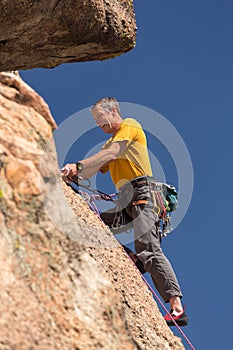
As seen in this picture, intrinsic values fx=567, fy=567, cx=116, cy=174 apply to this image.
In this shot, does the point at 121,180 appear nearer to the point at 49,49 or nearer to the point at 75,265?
the point at 49,49

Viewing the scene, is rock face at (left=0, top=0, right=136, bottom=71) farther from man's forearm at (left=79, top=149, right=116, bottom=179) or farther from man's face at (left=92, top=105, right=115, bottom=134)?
man's forearm at (left=79, top=149, right=116, bottom=179)

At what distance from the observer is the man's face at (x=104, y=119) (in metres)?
12.5

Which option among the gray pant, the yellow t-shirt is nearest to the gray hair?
the yellow t-shirt

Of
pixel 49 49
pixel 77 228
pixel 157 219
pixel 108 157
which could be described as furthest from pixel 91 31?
pixel 77 228

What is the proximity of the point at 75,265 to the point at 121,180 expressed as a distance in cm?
743

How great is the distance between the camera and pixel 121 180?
484 inches

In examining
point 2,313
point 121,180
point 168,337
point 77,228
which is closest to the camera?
point 2,313

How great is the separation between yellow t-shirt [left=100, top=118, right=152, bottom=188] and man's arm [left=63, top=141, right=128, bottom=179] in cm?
11

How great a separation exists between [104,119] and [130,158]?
116cm

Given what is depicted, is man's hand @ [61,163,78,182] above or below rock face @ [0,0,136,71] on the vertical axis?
below

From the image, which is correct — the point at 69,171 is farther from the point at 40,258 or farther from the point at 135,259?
the point at 40,258

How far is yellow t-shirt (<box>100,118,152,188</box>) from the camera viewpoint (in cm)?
1205

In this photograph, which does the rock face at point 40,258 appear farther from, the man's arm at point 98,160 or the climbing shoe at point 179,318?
the climbing shoe at point 179,318

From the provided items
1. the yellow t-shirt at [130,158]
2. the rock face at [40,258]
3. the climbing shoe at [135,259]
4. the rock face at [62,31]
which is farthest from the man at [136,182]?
the rock face at [40,258]
